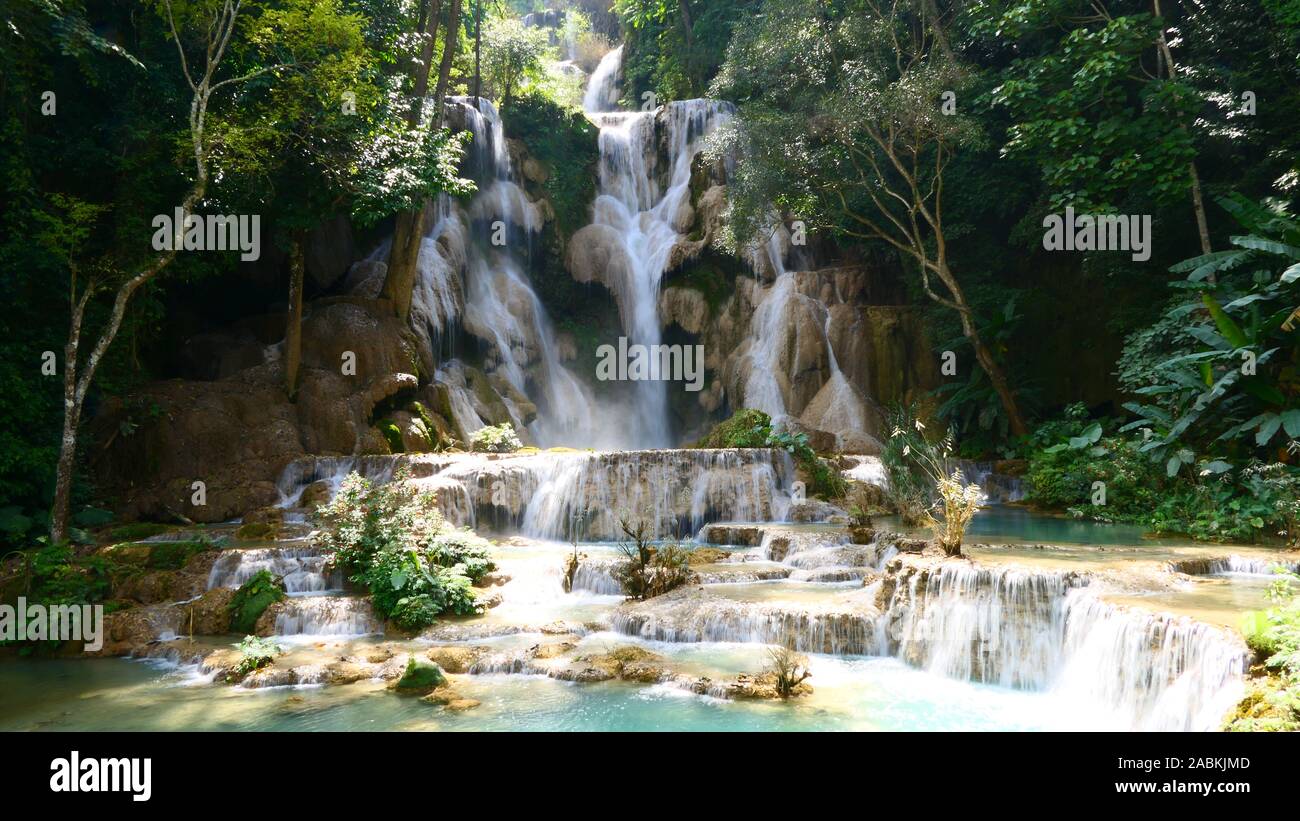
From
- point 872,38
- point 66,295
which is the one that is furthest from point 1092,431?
point 66,295

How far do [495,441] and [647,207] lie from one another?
1103cm

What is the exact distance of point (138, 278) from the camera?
11586mm

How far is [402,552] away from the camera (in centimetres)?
991

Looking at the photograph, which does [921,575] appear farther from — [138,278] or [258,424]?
[258,424]

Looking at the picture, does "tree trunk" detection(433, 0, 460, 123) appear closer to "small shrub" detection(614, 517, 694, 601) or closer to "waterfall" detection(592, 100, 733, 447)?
"waterfall" detection(592, 100, 733, 447)

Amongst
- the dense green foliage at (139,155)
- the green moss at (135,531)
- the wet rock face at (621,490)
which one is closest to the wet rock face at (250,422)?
the dense green foliage at (139,155)

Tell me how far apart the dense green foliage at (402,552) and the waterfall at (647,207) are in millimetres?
12820

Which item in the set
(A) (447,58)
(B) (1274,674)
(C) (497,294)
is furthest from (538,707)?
(C) (497,294)

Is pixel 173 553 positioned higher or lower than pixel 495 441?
lower

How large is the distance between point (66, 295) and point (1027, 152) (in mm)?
18669

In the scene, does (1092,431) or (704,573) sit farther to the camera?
(1092,431)

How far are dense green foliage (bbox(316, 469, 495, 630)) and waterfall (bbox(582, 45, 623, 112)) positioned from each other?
2726cm

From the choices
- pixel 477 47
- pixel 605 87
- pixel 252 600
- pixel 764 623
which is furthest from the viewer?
pixel 605 87

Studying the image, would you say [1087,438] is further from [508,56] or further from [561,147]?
[508,56]
